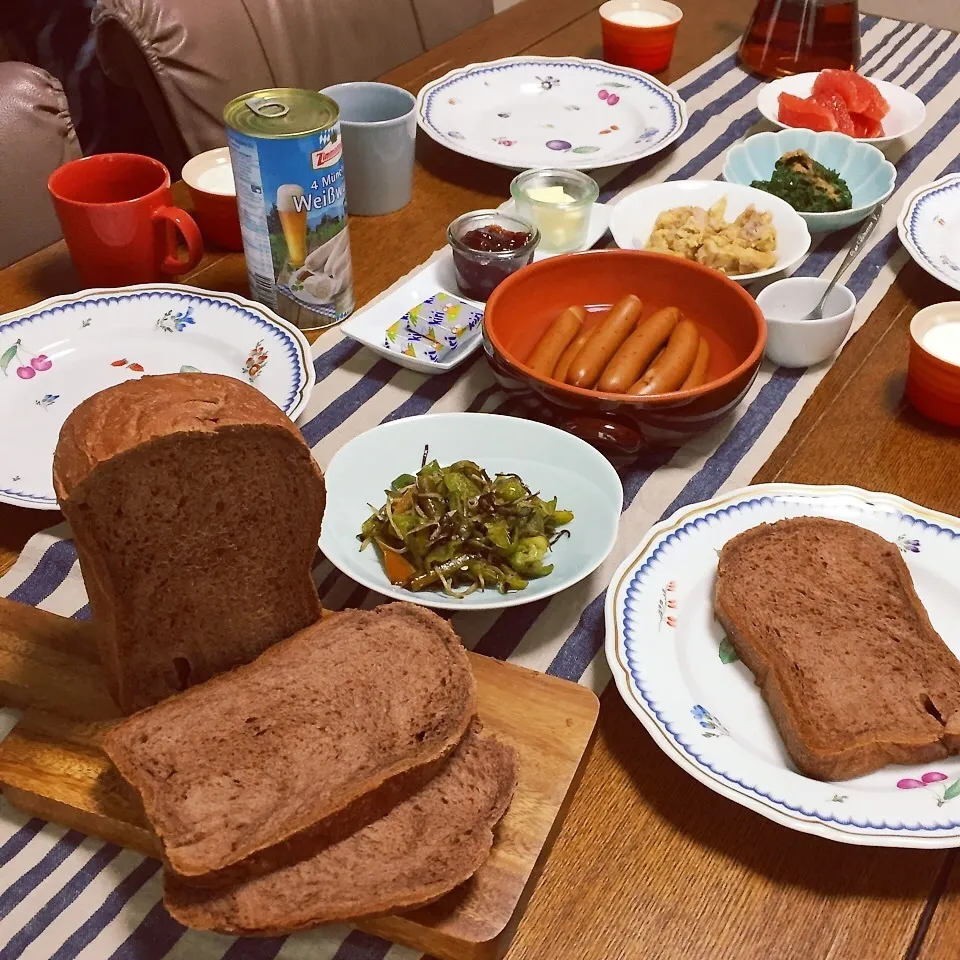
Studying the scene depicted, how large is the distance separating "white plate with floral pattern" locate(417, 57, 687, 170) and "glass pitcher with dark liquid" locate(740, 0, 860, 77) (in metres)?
0.38

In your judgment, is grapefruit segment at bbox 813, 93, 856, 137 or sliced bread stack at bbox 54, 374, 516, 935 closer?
sliced bread stack at bbox 54, 374, 516, 935

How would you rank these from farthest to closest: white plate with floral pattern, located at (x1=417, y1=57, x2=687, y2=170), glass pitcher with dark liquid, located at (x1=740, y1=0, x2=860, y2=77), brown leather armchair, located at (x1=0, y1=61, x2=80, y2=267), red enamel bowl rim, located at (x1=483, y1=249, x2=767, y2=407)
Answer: glass pitcher with dark liquid, located at (x1=740, y1=0, x2=860, y2=77)
white plate with floral pattern, located at (x1=417, y1=57, x2=687, y2=170)
brown leather armchair, located at (x1=0, y1=61, x2=80, y2=267)
red enamel bowl rim, located at (x1=483, y1=249, x2=767, y2=407)

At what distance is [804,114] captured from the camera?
7.36ft

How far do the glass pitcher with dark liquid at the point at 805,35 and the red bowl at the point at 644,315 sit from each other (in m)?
1.27

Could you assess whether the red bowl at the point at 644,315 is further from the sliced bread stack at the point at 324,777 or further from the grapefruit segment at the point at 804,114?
the grapefruit segment at the point at 804,114

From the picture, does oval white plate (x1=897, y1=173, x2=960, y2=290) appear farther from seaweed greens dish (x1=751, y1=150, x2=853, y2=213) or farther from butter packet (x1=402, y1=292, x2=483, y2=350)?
butter packet (x1=402, y1=292, x2=483, y2=350)

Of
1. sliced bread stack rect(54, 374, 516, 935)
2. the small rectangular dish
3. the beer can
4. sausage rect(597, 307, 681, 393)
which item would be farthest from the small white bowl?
sliced bread stack rect(54, 374, 516, 935)

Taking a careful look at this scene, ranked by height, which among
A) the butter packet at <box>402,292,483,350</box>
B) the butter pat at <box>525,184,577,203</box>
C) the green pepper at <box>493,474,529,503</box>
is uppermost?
the butter pat at <box>525,184,577,203</box>

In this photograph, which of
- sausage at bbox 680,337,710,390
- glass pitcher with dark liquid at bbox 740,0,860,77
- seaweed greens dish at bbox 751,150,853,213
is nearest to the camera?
sausage at bbox 680,337,710,390

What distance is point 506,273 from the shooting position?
68.9 inches

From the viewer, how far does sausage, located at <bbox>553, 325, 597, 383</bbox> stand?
1.50m

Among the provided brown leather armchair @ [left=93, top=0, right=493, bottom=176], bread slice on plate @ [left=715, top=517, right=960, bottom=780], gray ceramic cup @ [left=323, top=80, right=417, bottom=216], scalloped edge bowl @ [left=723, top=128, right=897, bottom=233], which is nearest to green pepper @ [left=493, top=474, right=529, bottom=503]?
bread slice on plate @ [left=715, top=517, right=960, bottom=780]

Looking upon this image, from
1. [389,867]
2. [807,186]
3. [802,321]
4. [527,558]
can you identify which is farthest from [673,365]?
[389,867]

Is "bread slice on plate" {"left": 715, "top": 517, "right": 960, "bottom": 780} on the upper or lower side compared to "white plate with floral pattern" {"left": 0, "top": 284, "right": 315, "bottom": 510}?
upper
